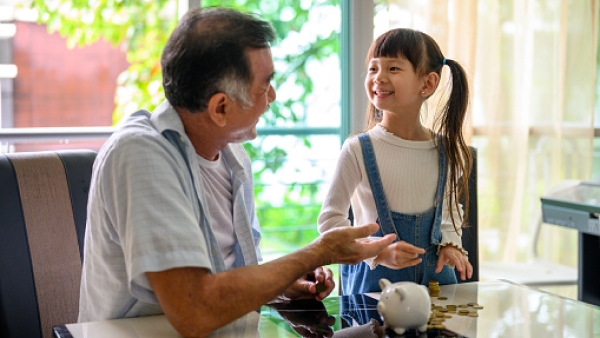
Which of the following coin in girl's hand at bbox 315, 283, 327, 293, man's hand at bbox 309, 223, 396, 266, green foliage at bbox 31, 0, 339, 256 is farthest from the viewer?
green foliage at bbox 31, 0, 339, 256

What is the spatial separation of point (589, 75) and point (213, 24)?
2.58m

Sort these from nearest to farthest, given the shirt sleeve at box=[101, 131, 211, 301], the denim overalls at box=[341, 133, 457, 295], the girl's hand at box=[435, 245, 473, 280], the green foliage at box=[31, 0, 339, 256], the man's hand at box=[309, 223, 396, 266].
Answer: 1. the shirt sleeve at box=[101, 131, 211, 301]
2. the man's hand at box=[309, 223, 396, 266]
3. the girl's hand at box=[435, 245, 473, 280]
4. the denim overalls at box=[341, 133, 457, 295]
5. the green foliage at box=[31, 0, 339, 256]

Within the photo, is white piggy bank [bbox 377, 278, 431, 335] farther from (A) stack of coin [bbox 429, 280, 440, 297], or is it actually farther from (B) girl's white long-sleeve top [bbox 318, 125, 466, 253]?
(B) girl's white long-sleeve top [bbox 318, 125, 466, 253]

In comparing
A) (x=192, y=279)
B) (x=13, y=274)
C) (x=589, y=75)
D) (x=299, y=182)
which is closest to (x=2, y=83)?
(x=299, y=182)

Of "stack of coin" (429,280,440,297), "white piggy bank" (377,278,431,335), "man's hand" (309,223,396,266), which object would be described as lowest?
"stack of coin" (429,280,440,297)

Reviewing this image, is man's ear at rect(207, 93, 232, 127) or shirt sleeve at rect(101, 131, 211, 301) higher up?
man's ear at rect(207, 93, 232, 127)

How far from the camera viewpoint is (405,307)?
47.2 inches

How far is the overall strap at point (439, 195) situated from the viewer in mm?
1811

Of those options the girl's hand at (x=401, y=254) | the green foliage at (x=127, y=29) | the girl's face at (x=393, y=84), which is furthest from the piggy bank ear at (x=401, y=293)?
the green foliage at (x=127, y=29)

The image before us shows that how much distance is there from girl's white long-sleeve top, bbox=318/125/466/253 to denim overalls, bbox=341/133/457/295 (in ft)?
0.05

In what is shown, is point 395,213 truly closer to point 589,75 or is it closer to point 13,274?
point 13,274

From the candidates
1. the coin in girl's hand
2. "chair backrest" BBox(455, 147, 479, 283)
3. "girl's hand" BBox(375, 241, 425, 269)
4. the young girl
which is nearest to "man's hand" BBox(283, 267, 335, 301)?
the coin in girl's hand

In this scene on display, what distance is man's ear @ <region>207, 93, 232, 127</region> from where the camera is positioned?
1.36 m

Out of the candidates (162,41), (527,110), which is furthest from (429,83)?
(162,41)
